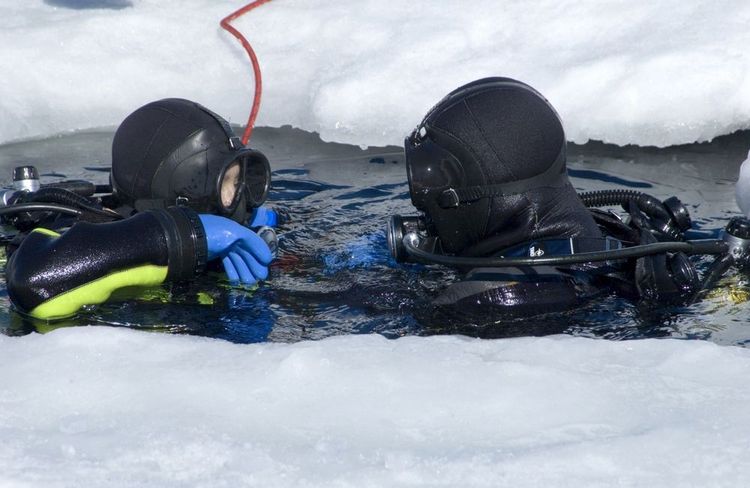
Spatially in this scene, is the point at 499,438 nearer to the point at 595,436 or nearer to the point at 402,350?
the point at 595,436

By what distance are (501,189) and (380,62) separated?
9.94 feet

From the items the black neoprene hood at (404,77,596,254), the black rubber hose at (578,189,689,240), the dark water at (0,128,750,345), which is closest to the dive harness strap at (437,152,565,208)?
the black neoprene hood at (404,77,596,254)

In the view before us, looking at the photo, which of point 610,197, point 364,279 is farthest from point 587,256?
point 364,279

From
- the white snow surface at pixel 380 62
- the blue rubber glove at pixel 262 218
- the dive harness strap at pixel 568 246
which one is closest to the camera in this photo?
the dive harness strap at pixel 568 246

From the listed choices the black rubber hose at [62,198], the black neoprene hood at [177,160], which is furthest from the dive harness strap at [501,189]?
the black rubber hose at [62,198]

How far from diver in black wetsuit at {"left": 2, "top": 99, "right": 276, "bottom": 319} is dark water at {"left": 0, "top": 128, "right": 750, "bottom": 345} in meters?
0.16

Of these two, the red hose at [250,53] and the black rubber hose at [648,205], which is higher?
the red hose at [250,53]

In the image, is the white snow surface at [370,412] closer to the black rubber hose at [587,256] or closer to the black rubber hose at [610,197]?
the black rubber hose at [587,256]

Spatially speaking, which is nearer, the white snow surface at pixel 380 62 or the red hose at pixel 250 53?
the white snow surface at pixel 380 62

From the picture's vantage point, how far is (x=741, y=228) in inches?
140

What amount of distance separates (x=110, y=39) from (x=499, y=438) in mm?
5208

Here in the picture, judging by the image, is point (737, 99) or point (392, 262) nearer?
point (392, 262)

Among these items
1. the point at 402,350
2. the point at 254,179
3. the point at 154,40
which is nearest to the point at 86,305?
the point at 254,179

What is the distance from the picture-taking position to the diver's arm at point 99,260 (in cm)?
323
